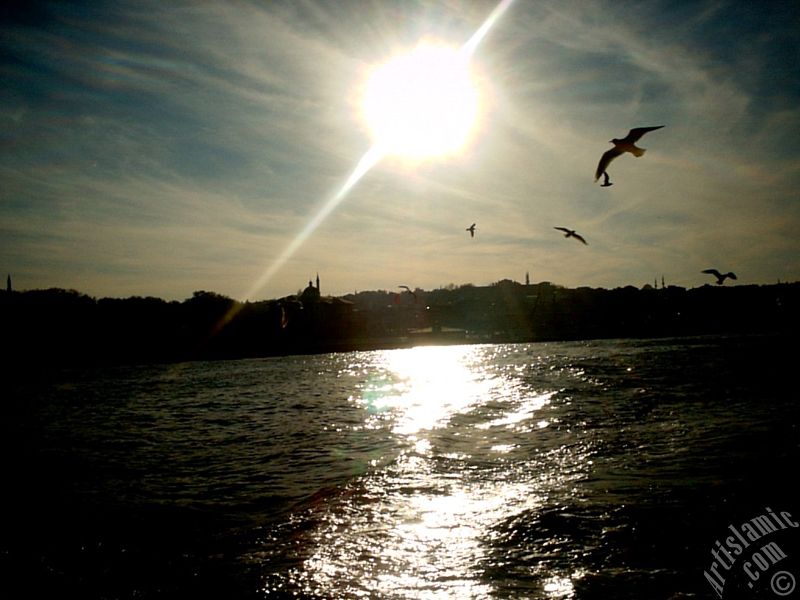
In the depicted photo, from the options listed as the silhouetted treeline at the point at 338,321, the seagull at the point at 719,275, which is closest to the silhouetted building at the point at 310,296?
the silhouetted treeline at the point at 338,321

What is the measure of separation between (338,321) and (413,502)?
286 ft

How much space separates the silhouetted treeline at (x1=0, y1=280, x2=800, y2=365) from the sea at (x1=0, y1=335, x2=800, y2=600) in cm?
5053

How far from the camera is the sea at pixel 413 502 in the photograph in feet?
25.1

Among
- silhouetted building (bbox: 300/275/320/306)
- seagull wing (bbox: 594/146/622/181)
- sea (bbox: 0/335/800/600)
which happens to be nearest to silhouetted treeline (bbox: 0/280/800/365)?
silhouetted building (bbox: 300/275/320/306)

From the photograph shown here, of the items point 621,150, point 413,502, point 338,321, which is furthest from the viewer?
point 338,321

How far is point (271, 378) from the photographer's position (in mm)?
46094

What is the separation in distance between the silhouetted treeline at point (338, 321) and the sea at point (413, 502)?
5053cm

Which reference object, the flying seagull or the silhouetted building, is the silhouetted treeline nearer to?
the silhouetted building

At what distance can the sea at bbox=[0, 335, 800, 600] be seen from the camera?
25.1 feet

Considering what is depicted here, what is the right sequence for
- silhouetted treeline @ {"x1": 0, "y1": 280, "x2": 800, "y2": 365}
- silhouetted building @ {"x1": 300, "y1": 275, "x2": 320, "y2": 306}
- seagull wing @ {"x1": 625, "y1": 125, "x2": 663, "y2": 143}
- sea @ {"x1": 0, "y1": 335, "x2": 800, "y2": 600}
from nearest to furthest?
1. sea @ {"x1": 0, "y1": 335, "x2": 800, "y2": 600}
2. seagull wing @ {"x1": 625, "y1": 125, "x2": 663, "y2": 143}
3. silhouetted treeline @ {"x1": 0, "y1": 280, "x2": 800, "y2": 365}
4. silhouetted building @ {"x1": 300, "y1": 275, "x2": 320, "y2": 306}

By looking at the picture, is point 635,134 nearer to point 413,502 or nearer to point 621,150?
point 621,150

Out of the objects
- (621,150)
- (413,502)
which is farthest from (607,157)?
(413,502)

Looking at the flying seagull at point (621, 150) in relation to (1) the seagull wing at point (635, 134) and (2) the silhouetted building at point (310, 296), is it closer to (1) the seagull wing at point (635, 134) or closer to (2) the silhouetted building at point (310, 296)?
(1) the seagull wing at point (635, 134)

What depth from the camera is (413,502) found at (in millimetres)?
11266
